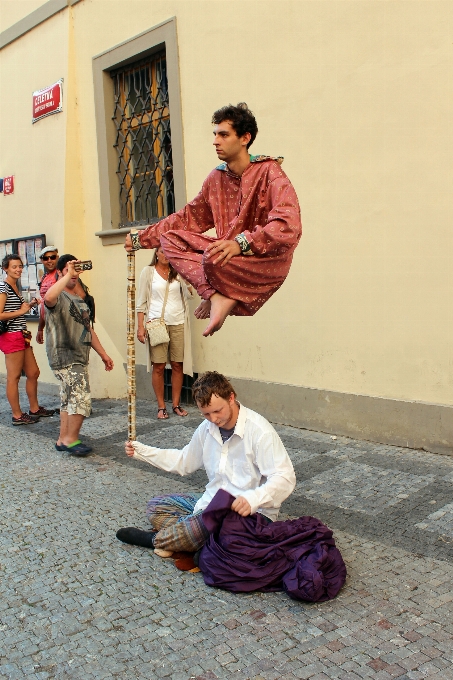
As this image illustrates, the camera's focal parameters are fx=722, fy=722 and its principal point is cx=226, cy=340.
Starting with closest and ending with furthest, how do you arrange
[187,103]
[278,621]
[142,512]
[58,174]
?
[278,621] → [142,512] → [187,103] → [58,174]

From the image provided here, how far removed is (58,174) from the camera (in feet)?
30.5

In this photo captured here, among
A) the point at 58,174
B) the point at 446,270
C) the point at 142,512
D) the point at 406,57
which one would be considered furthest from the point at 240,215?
the point at 58,174

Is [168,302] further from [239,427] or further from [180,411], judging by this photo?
[239,427]

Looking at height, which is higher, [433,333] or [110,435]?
[433,333]

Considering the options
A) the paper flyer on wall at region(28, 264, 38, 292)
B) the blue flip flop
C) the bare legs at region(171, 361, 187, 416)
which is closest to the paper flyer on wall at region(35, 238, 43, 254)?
the paper flyer on wall at region(28, 264, 38, 292)

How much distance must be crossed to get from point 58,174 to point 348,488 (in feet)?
19.9

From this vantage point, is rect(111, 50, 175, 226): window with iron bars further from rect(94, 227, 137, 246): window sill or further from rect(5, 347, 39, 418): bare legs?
rect(5, 347, 39, 418): bare legs

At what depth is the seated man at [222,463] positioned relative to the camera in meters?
3.69

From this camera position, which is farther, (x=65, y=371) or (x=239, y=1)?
(x=239, y=1)

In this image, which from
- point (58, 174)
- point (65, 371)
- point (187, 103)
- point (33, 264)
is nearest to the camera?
point (65, 371)

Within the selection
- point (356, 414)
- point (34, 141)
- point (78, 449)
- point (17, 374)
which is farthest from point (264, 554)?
point (34, 141)

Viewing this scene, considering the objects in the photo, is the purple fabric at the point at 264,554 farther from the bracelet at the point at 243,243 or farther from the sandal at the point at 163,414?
the sandal at the point at 163,414

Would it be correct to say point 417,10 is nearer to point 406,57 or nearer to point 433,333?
point 406,57

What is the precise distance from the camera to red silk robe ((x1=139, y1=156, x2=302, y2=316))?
3109 millimetres
